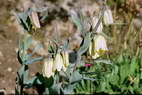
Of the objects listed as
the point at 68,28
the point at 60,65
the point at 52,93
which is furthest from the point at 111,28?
the point at 60,65

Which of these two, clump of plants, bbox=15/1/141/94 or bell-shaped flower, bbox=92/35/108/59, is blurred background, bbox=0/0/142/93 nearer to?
clump of plants, bbox=15/1/141/94

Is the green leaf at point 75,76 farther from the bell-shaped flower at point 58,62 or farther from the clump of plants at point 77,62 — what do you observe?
the bell-shaped flower at point 58,62

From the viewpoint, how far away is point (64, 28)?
3896 mm

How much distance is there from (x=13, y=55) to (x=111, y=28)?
0.95 meters

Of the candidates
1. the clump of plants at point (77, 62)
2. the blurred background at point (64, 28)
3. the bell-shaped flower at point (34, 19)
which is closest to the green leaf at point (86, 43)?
the clump of plants at point (77, 62)

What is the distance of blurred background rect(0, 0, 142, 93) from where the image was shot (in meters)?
3.24

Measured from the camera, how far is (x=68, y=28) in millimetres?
3900

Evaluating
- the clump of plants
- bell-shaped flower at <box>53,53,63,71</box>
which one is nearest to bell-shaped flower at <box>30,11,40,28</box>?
the clump of plants

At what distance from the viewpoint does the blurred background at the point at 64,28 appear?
3.24m

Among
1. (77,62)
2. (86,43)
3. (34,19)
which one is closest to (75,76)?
(77,62)

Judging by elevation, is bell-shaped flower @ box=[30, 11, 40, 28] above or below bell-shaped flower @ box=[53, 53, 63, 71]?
above

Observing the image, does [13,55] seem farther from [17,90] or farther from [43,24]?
[17,90]

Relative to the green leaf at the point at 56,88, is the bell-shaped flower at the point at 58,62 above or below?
above

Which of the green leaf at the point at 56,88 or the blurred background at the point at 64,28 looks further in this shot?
the blurred background at the point at 64,28
